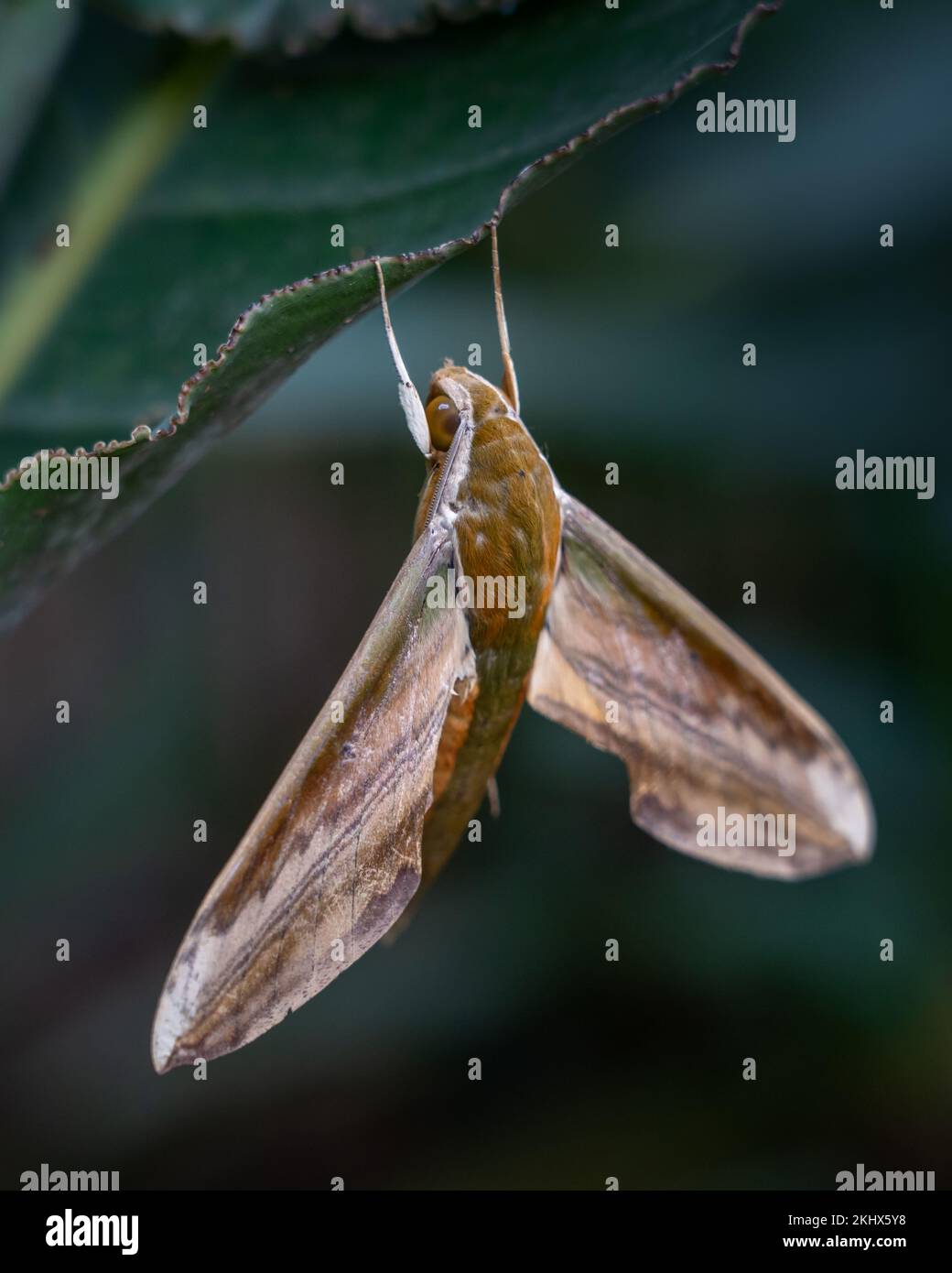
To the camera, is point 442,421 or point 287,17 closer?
point 442,421

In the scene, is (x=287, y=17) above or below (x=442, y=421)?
above

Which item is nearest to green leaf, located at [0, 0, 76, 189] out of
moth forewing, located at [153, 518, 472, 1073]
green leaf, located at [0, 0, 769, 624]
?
green leaf, located at [0, 0, 769, 624]

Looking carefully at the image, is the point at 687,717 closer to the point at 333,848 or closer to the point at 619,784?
the point at 333,848

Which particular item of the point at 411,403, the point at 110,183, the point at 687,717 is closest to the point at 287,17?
the point at 110,183

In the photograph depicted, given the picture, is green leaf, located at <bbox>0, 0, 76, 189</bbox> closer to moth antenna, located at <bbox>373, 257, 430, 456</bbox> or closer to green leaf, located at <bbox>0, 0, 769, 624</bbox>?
green leaf, located at <bbox>0, 0, 769, 624</bbox>

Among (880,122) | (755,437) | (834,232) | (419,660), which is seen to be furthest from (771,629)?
(419,660)

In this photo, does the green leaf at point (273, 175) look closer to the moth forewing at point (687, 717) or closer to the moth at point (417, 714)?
the moth at point (417, 714)

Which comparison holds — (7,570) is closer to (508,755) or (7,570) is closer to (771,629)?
(508,755)
